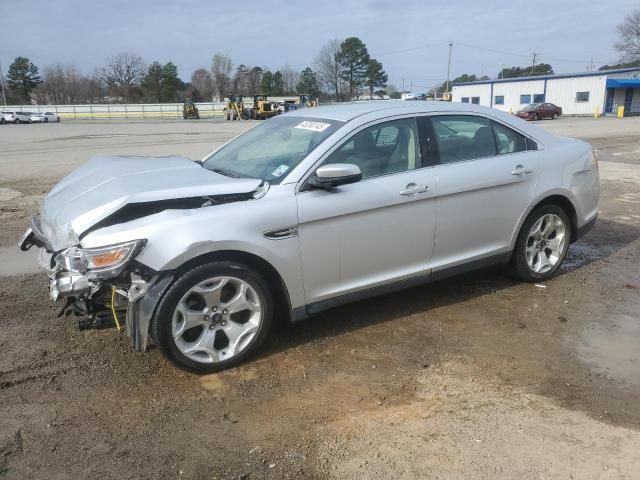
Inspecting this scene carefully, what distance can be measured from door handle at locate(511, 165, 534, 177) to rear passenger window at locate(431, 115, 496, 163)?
24cm

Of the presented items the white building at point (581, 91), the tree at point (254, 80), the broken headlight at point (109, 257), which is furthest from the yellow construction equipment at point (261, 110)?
the tree at point (254, 80)

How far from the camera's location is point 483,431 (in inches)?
116

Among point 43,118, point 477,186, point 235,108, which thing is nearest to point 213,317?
point 477,186

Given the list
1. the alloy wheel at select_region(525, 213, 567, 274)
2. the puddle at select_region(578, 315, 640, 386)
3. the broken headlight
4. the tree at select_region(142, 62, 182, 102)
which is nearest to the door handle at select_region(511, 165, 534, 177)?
the alloy wheel at select_region(525, 213, 567, 274)

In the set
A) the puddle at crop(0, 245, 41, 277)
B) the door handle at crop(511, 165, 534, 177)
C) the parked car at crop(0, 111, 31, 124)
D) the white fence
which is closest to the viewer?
the door handle at crop(511, 165, 534, 177)

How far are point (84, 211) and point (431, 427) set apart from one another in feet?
8.07

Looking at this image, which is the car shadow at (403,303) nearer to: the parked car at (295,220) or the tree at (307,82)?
the parked car at (295,220)

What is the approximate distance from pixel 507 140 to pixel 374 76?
100 m

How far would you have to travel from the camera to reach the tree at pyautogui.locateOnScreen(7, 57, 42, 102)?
102 metres

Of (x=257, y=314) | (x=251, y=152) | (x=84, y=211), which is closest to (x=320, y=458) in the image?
(x=257, y=314)

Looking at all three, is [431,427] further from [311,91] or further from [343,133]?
[311,91]

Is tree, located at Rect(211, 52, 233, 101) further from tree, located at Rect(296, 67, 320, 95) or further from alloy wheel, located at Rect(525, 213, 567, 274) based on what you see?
alloy wheel, located at Rect(525, 213, 567, 274)

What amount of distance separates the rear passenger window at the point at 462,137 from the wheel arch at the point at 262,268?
5.50 ft

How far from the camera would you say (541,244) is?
5.12 metres
